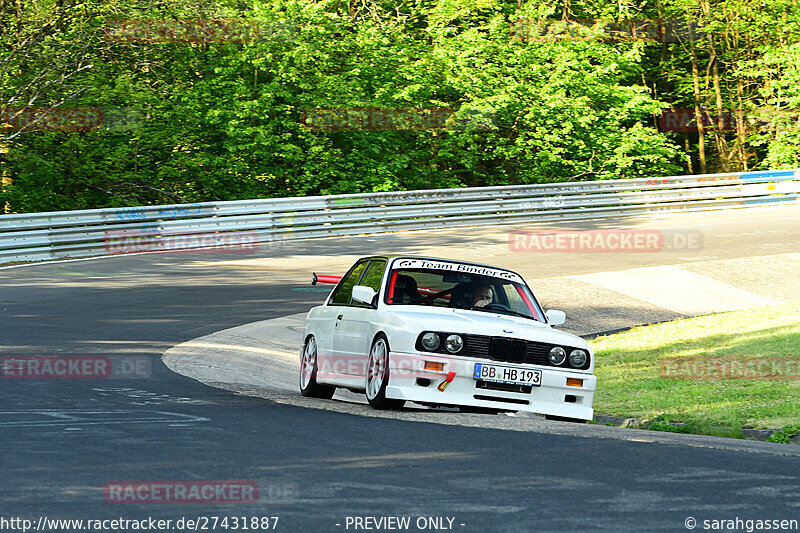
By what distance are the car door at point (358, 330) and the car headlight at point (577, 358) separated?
74.3 inches

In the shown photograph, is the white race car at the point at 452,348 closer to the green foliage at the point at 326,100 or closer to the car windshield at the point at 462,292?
the car windshield at the point at 462,292

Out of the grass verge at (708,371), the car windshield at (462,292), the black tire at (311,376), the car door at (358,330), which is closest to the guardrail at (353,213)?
the grass verge at (708,371)

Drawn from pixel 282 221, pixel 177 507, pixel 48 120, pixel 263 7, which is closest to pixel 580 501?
pixel 177 507

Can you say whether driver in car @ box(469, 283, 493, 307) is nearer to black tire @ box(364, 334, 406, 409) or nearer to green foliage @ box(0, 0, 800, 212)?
black tire @ box(364, 334, 406, 409)

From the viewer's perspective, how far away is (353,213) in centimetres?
3058

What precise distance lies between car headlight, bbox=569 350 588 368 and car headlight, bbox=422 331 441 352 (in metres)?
1.32

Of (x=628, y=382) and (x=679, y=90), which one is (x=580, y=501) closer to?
(x=628, y=382)

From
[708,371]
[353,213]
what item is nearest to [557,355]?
[708,371]

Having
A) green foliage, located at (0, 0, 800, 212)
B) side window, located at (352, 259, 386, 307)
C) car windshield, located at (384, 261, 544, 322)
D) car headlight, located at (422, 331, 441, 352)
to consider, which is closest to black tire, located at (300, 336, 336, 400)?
side window, located at (352, 259, 386, 307)

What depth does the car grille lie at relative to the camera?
33.0 ft

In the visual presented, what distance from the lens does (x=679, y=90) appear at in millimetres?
46719

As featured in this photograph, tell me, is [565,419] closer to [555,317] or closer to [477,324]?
[477,324]

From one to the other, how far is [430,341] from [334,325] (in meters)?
1.98

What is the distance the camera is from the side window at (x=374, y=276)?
1151cm
